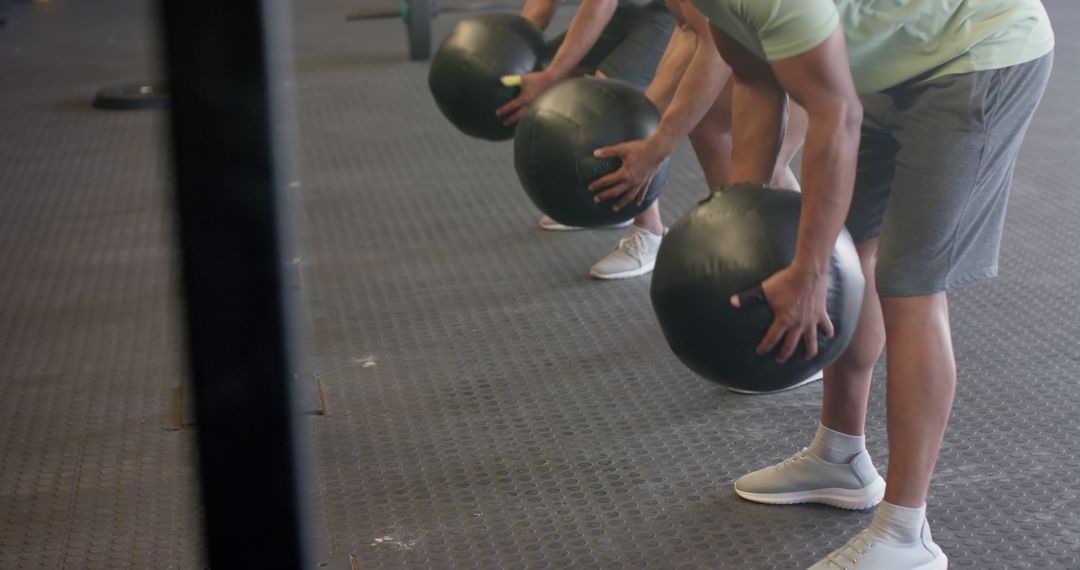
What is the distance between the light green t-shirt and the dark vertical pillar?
76cm

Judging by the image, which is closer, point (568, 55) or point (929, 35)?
point (929, 35)

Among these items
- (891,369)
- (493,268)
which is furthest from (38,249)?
(891,369)

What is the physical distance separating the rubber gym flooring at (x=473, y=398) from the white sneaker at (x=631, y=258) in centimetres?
4

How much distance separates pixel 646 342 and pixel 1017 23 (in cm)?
118

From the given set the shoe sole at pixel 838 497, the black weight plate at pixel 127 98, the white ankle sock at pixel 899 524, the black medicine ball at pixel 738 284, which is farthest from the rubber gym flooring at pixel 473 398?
the black weight plate at pixel 127 98

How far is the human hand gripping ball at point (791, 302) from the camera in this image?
129 cm

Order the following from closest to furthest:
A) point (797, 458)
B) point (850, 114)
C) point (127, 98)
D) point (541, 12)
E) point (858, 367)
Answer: point (850, 114)
point (858, 367)
point (797, 458)
point (541, 12)
point (127, 98)

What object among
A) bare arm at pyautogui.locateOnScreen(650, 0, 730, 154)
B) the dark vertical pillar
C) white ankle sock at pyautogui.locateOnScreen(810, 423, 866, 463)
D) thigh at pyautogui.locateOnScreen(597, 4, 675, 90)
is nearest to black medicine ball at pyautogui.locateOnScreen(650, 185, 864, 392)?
white ankle sock at pyautogui.locateOnScreen(810, 423, 866, 463)

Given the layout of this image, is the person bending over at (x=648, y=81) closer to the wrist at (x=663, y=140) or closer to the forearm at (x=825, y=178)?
the wrist at (x=663, y=140)

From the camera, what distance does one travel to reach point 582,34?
7.97ft

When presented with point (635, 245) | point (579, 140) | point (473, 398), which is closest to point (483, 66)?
point (579, 140)

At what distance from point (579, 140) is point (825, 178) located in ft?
2.68

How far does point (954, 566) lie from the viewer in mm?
1581

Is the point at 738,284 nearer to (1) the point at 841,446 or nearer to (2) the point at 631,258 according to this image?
(1) the point at 841,446
